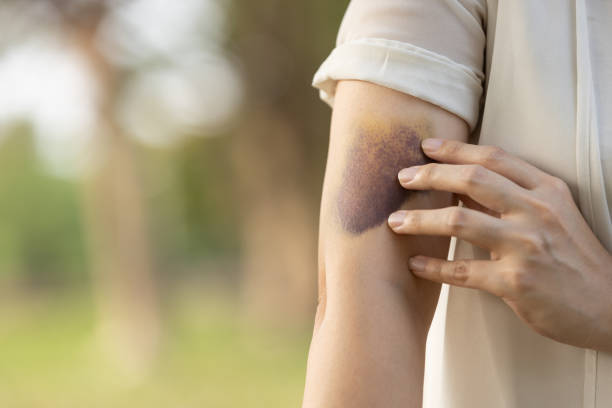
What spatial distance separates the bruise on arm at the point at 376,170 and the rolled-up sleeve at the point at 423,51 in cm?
8

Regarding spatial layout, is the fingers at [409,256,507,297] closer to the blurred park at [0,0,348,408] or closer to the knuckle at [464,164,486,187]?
the knuckle at [464,164,486,187]

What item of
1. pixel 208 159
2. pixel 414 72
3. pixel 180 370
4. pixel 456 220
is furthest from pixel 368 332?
pixel 208 159

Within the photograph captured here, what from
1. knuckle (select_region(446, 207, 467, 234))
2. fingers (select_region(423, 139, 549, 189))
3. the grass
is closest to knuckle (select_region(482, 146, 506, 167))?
fingers (select_region(423, 139, 549, 189))

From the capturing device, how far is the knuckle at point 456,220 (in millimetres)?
980

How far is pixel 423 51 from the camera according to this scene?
3.46 feet

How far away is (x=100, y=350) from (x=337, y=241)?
30.8 ft

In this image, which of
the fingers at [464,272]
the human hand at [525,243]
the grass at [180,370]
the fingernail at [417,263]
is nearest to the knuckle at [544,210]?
the human hand at [525,243]

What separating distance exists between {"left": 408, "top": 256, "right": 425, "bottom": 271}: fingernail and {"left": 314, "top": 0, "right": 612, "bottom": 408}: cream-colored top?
0.14 metres

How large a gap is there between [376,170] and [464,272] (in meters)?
0.24

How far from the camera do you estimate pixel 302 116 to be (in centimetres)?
830

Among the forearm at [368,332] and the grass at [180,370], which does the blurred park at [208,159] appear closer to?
the grass at [180,370]

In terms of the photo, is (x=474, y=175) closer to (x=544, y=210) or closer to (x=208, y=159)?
(x=544, y=210)

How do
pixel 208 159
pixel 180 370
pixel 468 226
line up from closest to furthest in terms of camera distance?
pixel 468 226 < pixel 180 370 < pixel 208 159

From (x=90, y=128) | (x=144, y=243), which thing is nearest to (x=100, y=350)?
(x=144, y=243)
